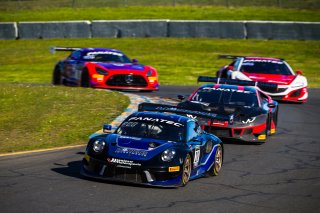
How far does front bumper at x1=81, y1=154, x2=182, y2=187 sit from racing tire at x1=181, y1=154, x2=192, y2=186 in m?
0.11

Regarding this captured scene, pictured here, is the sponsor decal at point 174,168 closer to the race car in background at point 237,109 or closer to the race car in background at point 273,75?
the race car in background at point 237,109

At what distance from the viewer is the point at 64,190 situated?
10.7m

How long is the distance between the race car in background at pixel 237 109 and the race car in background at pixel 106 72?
5.64 m

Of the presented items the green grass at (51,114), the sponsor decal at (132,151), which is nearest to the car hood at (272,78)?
the green grass at (51,114)

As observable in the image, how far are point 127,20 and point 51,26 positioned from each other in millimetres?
3529

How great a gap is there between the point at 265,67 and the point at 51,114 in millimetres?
9463

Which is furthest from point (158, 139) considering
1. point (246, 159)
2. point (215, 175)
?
point (246, 159)

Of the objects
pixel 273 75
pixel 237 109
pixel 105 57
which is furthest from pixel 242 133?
pixel 105 57

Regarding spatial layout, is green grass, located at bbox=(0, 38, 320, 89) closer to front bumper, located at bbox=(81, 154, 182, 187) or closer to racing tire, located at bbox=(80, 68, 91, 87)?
racing tire, located at bbox=(80, 68, 91, 87)

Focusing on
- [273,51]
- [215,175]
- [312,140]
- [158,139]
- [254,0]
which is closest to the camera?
[158,139]

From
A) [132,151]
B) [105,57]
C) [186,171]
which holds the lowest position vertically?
[105,57]

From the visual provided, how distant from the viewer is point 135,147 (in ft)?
37.6

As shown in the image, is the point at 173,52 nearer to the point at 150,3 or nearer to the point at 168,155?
the point at 150,3

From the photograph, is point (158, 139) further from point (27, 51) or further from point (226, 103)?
point (27, 51)
